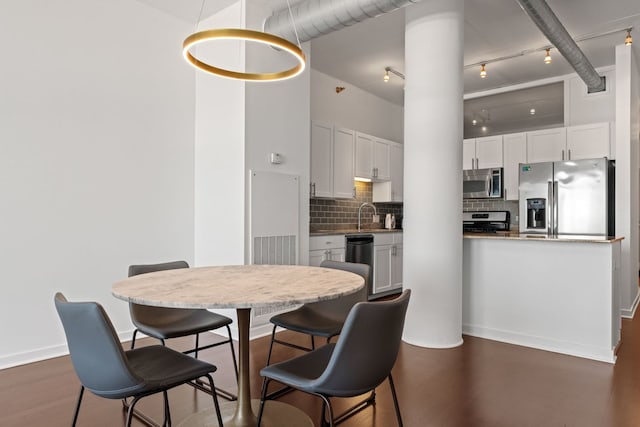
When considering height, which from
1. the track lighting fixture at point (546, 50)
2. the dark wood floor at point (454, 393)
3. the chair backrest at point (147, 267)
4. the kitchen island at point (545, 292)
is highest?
the track lighting fixture at point (546, 50)

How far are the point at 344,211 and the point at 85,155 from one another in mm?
3523

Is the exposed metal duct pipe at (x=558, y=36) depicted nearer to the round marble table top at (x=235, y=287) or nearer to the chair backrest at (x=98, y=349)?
the round marble table top at (x=235, y=287)

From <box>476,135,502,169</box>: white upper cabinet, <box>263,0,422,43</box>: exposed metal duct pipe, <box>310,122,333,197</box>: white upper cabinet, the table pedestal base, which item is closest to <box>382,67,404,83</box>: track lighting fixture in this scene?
<box>310,122,333,197</box>: white upper cabinet

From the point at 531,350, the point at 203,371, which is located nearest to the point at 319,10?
the point at 203,371

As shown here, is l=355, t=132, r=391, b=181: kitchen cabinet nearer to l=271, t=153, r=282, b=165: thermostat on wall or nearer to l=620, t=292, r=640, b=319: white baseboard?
l=271, t=153, r=282, b=165: thermostat on wall

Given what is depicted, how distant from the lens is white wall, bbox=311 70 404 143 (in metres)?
5.70

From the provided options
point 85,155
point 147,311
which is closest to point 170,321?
point 147,311

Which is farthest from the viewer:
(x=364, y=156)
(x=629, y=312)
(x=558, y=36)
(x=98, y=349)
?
(x=364, y=156)

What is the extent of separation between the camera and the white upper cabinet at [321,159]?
5035mm

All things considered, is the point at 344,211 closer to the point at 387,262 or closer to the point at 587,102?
the point at 387,262

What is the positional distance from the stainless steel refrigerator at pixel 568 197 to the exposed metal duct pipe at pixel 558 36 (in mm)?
1027

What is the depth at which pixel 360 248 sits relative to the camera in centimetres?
511

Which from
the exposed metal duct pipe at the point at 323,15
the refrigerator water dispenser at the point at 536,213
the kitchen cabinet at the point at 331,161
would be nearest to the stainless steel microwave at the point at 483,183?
the refrigerator water dispenser at the point at 536,213

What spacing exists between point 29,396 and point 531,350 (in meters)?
3.72
